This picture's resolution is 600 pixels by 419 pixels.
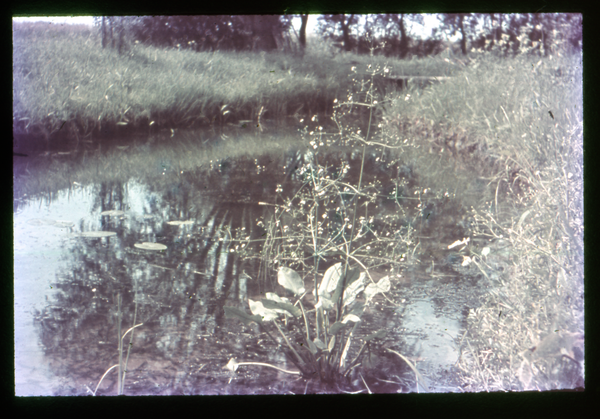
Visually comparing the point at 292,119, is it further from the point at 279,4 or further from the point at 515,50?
the point at 515,50

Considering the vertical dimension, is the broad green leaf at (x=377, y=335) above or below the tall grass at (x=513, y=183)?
below

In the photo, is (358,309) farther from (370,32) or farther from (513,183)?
(370,32)

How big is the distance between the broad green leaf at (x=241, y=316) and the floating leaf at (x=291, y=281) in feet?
0.46

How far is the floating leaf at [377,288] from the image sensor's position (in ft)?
4.84

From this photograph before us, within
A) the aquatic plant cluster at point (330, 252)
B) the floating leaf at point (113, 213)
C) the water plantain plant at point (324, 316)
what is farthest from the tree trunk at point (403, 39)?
the floating leaf at point (113, 213)

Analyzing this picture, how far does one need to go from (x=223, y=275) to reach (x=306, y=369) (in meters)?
0.41

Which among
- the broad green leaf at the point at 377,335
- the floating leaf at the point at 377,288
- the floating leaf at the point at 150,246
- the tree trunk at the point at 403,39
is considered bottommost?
the broad green leaf at the point at 377,335

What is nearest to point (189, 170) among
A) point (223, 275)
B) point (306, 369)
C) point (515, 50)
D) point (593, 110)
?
point (223, 275)

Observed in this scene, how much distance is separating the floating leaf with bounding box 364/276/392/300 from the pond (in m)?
0.02

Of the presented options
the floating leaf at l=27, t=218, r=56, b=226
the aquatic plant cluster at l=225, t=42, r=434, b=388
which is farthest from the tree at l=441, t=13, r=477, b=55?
the floating leaf at l=27, t=218, r=56, b=226

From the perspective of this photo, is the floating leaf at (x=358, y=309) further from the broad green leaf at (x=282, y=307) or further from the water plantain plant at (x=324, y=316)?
the broad green leaf at (x=282, y=307)

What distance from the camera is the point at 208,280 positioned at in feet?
4.91

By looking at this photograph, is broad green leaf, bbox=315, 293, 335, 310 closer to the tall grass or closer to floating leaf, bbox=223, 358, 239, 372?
floating leaf, bbox=223, 358, 239, 372

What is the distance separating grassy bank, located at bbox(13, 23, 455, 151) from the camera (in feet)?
4.88
